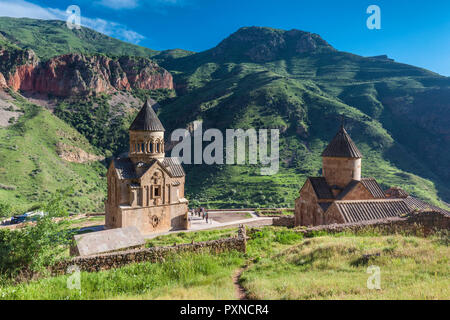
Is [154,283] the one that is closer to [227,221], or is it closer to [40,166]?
[227,221]

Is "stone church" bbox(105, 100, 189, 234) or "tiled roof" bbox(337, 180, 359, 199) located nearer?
"tiled roof" bbox(337, 180, 359, 199)

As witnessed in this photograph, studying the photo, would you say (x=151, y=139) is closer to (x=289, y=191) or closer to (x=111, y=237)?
(x=111, y=237)

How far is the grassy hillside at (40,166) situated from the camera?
37.8 m

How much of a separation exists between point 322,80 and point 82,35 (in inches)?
4365

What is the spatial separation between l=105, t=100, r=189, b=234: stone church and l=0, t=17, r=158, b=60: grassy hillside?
84919mm

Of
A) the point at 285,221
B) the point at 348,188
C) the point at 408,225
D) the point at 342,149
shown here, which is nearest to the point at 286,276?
the point at 408,225

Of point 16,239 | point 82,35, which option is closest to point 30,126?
point 16,239

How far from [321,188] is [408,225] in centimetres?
741

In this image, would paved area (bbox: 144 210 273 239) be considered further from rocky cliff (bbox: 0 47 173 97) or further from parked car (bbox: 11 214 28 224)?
rocky cliff (bbox: 0 47 173 97)

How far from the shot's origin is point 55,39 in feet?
365

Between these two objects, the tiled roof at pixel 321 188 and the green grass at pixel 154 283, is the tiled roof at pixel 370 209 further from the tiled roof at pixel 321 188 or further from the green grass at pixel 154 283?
the green grass at pixel 154 283

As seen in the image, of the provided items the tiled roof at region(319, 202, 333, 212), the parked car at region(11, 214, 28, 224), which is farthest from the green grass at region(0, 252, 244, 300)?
the parked car at region(11, 214, 28, 224)

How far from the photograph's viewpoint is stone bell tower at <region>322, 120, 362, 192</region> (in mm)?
19672
